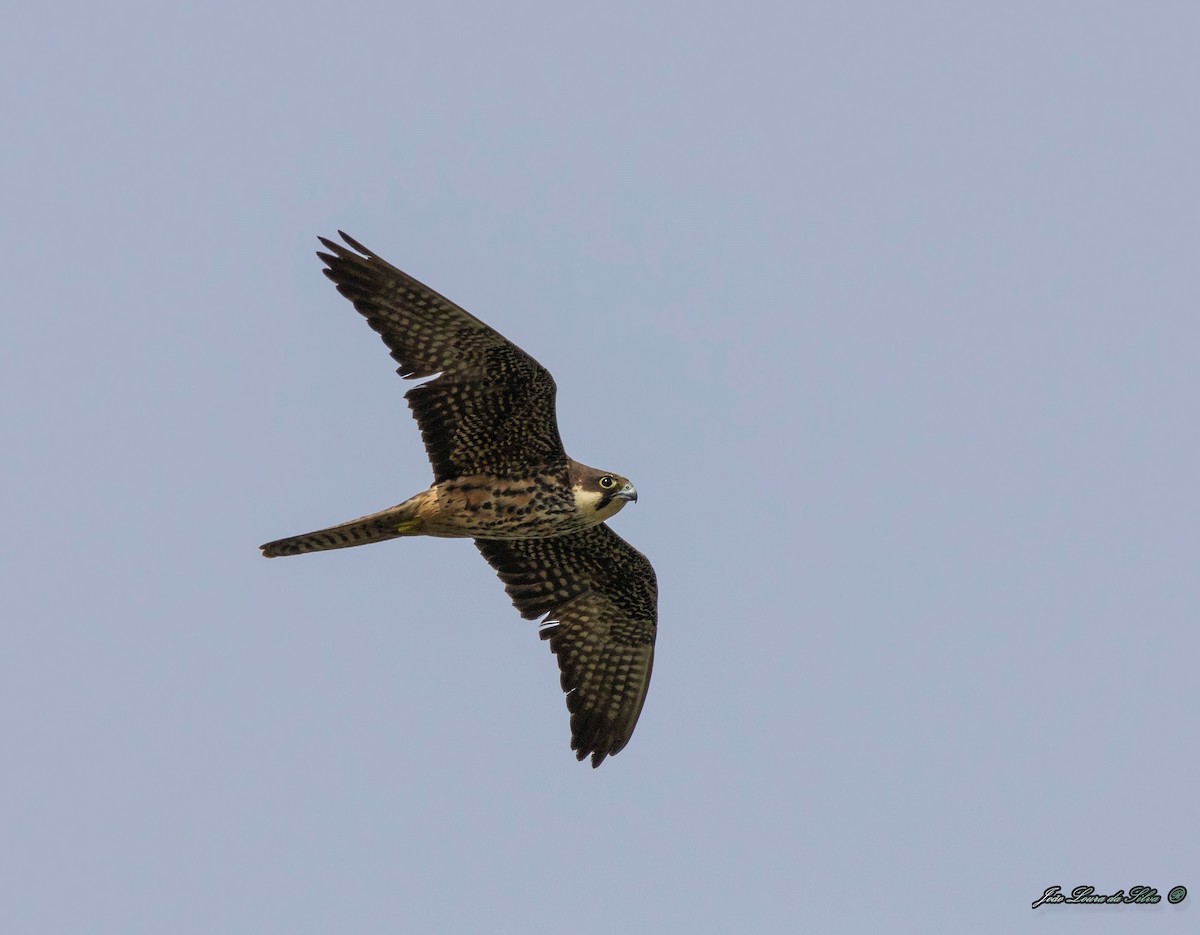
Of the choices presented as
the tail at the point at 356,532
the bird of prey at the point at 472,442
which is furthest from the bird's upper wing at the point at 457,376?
the tail at the point at 356,532

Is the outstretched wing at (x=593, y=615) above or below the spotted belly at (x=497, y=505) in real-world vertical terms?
below

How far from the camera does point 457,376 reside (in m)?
14.8

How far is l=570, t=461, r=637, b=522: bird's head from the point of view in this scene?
14828mm

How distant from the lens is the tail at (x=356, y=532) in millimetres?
14672

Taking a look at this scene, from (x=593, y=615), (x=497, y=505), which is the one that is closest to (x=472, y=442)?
(x=497, y=505)

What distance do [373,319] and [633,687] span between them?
4.54 meters

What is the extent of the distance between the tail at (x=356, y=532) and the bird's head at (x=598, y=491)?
1420 mm

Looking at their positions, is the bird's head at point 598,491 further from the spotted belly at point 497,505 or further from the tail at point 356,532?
the tail at point 356,532

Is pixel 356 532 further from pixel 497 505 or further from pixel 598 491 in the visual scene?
pixel 598 491

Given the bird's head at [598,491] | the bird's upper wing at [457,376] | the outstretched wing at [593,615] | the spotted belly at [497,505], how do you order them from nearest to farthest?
the bird's upper wing at [457,376] → the bird's head at [598,491] → the spotted belly at [497,505] → the outstretched wing at [593,615]

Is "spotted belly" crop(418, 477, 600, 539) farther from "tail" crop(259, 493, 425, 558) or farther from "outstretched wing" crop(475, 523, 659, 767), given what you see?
"outstretched wing" crop(475, 523, 659, 767)

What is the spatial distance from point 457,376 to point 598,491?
5.28 ft

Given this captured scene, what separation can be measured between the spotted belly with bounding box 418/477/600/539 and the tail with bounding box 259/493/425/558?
0.44 ft

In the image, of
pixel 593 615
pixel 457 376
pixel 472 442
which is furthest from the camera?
pixel 593 615
